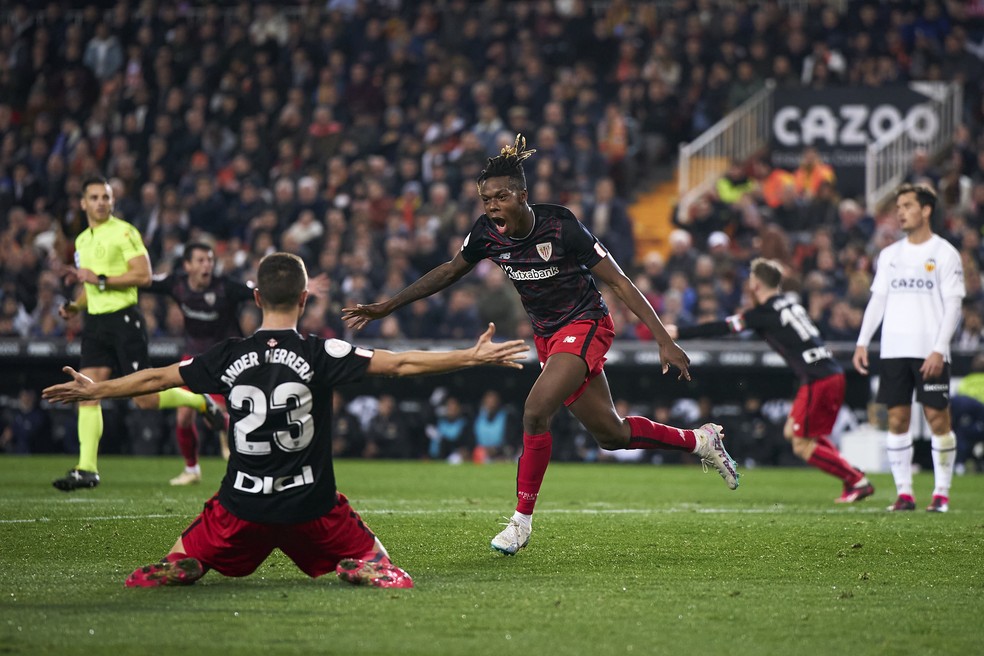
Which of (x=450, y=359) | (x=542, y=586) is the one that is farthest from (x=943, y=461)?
(x=450, y=359)

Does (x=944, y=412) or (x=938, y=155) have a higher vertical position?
(x=938, y=155)

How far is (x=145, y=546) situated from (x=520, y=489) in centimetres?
195

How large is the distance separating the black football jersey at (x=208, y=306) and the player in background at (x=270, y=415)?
657 centimetres

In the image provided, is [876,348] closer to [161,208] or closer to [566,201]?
[566,201]

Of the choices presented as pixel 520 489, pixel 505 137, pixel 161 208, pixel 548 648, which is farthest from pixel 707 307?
pixel 548 648

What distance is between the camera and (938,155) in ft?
68.5

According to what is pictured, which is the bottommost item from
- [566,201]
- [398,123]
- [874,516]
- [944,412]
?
[874,516]

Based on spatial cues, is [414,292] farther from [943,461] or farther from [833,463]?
[833,463]

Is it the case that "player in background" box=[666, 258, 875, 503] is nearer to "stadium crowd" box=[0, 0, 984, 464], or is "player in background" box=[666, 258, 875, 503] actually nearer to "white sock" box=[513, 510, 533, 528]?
"white sock" box=[513, 510, 533, 528]

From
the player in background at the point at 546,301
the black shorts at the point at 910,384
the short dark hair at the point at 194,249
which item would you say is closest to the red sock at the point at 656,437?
the player in background at the point at 546,301

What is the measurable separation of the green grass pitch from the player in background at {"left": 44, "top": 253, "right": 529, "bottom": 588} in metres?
0.21

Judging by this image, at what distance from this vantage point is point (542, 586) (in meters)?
5.75

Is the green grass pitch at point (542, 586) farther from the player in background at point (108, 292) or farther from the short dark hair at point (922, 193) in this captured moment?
the short dark hair at point (922, 193)

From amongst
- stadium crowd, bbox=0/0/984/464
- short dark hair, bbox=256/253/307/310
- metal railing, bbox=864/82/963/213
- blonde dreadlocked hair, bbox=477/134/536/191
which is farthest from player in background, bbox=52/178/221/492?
metal railing, bbox=864/82/963/213
